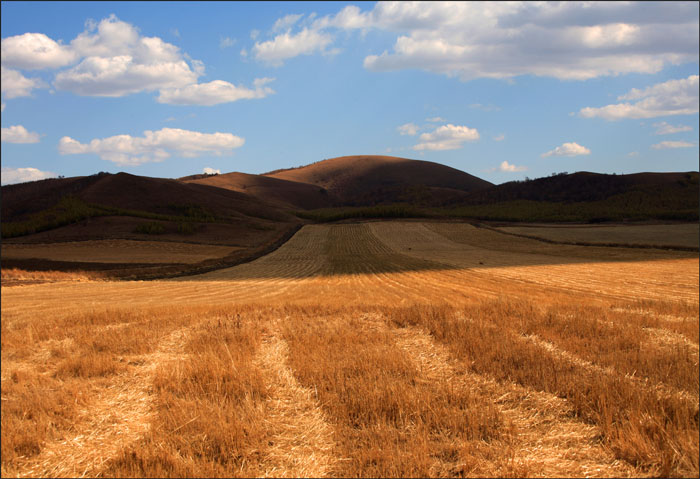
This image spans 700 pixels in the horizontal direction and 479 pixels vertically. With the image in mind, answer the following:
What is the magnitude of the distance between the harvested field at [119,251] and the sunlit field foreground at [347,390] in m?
33.8

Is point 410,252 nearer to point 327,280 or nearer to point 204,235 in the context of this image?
point 327,280

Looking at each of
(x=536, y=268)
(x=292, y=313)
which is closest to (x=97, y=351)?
(x=292, y=313)

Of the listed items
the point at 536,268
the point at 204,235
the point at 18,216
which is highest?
the point at 18,216

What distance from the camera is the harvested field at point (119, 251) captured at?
1773 inches

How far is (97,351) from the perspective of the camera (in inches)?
350

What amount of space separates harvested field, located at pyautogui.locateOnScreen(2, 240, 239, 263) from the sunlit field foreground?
3384 cm

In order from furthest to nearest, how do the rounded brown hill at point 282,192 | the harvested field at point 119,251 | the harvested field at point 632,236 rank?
1. the rounded brown hill at point 282,192
2. the harvested field at point 632,236
3. the harvested field at point 119,251

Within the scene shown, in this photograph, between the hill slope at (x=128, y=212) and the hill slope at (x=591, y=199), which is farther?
the hill slope at (x=591, y=199)

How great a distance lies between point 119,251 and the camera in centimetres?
5262

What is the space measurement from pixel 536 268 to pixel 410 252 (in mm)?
19686

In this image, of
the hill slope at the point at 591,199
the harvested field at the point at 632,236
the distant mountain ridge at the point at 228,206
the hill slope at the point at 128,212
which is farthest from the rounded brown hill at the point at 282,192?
the harvested field at the point at 632,236

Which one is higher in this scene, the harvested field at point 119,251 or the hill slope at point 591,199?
the hill slope at point 591,199

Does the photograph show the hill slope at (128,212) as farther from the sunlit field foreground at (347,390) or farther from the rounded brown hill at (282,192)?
the sunlit field foreground at (347,390)

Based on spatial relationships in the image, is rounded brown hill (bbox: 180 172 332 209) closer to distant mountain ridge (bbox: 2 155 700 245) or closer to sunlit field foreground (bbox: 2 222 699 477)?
distant mountain ridge (bbox: 2 155 700 245)
